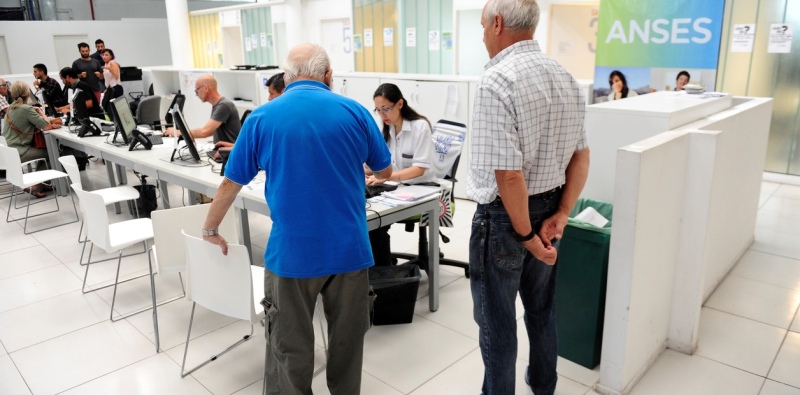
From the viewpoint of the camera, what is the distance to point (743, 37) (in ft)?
18.0

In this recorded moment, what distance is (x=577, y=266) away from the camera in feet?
8.21

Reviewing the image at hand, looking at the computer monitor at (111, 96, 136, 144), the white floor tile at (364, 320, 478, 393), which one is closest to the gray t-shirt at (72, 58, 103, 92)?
the computer monitor at (111, 96, 136, 144)

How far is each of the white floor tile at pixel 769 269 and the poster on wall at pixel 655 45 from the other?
2323mm

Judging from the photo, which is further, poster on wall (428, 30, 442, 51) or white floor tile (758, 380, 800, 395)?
poster on wall (428, 30, 442, 51)

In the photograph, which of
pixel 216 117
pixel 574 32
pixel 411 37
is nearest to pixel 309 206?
pixel 216 117

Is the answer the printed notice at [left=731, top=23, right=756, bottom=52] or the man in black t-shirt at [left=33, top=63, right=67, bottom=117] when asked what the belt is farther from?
the man in black t-shirt at [left=33, top=63, right=67, bottom=117]

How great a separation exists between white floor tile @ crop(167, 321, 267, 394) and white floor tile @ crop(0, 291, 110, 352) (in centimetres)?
81

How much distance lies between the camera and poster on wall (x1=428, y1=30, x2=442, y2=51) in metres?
7.20

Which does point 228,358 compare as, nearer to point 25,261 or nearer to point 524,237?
point 524,237

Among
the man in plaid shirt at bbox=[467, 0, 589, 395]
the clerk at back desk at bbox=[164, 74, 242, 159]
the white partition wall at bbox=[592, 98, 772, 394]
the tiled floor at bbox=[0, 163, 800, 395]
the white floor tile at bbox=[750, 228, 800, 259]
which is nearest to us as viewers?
the man in plaid shirt at bbox=[467, 0, 589, 395]

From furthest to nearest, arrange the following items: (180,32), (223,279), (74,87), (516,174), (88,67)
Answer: (180,32), (88,67), (74,87), (223,279), (516,174)

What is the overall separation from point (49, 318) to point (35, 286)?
25.1 inches

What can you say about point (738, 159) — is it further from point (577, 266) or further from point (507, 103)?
point (507, 103)

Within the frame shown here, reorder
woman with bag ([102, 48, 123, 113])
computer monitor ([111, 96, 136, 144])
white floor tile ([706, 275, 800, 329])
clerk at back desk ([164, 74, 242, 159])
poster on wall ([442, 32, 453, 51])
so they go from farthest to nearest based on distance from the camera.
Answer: woman with bag ([102, 48, 123, 113])
poster on wall ([442, 32, 453, 51])
computer monitor ([111, 96, 136, 144])
clerk at back desk ([164, 74, 242, 159])
white floor tile ([706, 275, 800, 329])
